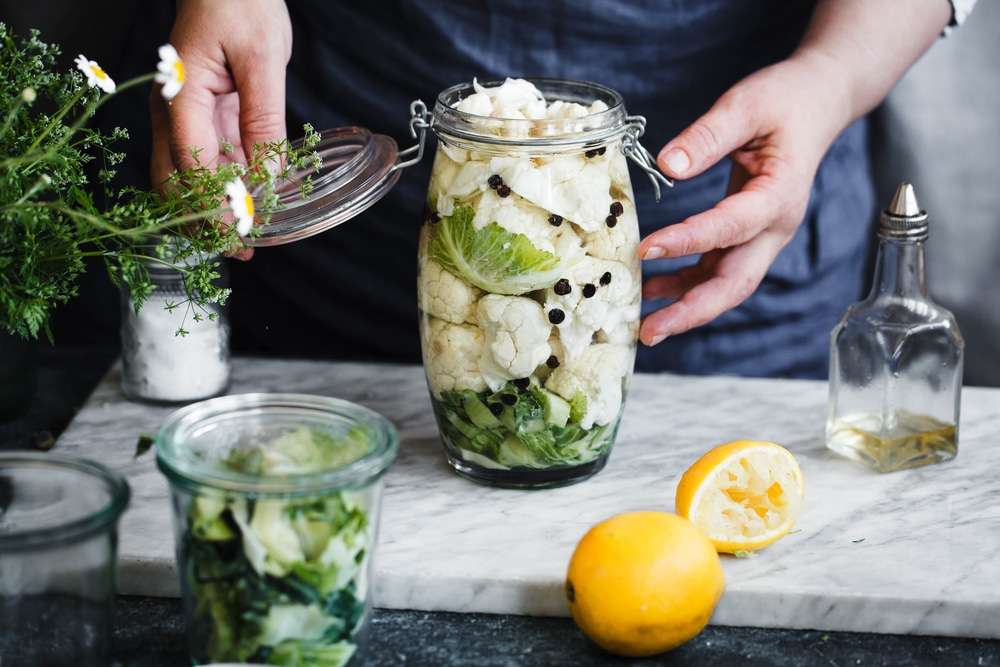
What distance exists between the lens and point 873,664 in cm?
85

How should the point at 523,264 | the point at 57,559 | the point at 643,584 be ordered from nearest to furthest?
the point at 57,559 < the point at 643,584 < the point at 523,264

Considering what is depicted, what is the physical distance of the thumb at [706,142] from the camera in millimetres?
1053

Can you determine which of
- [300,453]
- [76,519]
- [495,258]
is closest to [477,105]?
[495,258]

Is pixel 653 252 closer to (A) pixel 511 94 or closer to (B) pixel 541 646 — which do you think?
(A) pixel 511 94

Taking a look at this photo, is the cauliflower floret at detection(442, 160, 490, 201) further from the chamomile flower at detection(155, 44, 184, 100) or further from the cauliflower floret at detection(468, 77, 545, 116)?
the chamomile flower at detection(155, 44, 184, 100)

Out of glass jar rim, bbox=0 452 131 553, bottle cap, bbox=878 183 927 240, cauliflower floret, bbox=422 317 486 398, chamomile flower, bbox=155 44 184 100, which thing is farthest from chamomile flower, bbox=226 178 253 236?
bottle cap, bbox=878 183 927 240

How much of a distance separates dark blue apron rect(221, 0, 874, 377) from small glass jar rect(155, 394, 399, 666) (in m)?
0.73

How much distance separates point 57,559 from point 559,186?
0.50 meters

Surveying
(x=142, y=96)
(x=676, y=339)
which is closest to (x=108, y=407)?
(x=142, y=96)

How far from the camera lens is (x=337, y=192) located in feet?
3.40

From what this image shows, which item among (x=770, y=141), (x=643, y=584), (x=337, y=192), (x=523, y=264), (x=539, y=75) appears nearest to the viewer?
(x=643, y=584)

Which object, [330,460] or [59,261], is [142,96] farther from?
[330,460]

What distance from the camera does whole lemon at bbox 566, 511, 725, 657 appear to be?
2.59 ft

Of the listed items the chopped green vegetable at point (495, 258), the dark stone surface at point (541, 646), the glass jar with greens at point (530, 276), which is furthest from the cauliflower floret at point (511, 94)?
the dark stone surface at point (541, 646)
